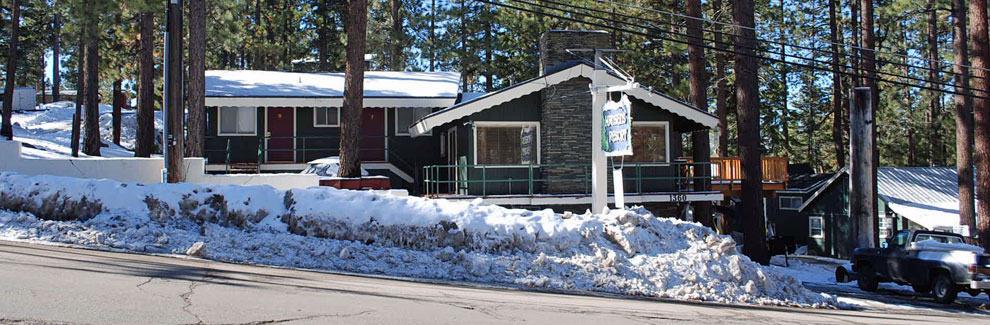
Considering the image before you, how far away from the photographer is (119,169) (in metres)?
18.6

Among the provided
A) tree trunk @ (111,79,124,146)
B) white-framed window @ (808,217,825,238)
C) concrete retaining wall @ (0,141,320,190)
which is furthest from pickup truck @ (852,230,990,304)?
tree trunk @ (111,79,124,146)

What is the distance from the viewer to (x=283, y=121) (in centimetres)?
2691

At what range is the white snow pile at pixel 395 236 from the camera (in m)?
13.3

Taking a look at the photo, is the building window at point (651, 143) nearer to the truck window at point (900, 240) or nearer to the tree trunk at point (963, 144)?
the truck window at point (900, 240)

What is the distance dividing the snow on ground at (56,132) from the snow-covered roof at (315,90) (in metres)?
7.83

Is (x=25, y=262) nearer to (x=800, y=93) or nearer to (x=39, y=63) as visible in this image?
(x=800, y=93)

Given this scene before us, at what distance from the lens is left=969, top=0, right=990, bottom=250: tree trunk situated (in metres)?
22.8

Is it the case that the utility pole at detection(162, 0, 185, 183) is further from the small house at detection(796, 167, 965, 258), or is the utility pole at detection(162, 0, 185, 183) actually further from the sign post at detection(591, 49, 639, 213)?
the small house at detection(796, 167, 965, 258)

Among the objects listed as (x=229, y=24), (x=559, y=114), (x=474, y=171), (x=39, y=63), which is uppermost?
(x=39, y=63)

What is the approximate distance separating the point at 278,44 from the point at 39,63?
47159mm

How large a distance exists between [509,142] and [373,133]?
6084 mm

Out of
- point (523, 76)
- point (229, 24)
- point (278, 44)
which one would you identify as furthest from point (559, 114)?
point (278, 44)

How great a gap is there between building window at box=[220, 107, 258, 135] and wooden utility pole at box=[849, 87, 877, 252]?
18.3 metres

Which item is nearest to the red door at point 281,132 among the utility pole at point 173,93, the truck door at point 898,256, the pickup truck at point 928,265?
the utility pole at point 173,93
